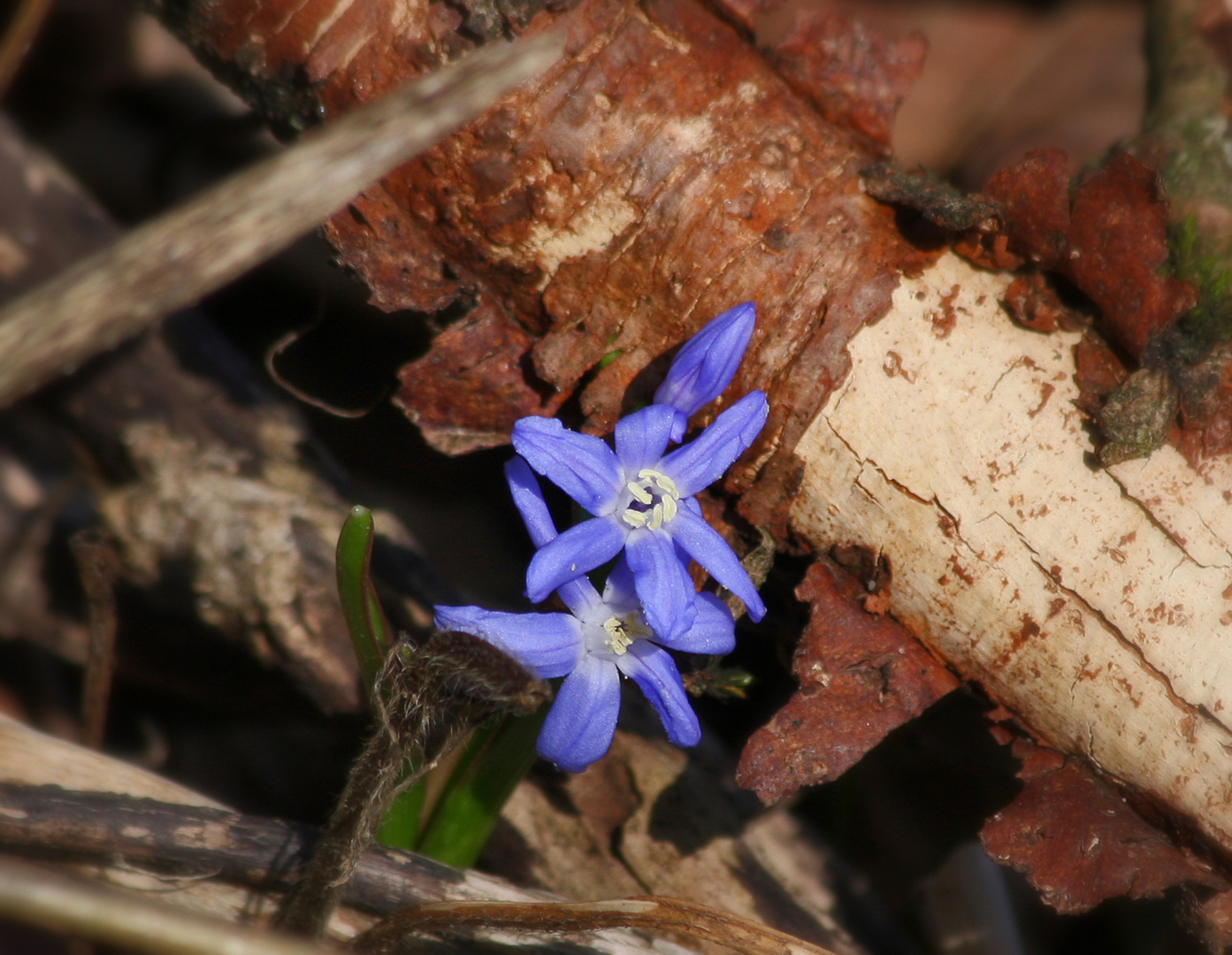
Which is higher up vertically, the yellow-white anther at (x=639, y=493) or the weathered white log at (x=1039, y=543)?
the weathered white log at (x=1039, y=543)

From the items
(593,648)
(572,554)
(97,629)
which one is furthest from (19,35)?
(593,648)

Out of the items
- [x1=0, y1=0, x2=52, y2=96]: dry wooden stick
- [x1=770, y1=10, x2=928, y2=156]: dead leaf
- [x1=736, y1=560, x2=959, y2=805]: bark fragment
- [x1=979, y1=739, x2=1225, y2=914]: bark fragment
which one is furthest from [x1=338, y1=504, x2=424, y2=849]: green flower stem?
[x1=0, y1=0, x2=52, y2=96]: dry wooden stick

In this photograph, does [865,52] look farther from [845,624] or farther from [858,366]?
[845,624]

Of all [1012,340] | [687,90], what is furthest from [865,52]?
[1012,340]

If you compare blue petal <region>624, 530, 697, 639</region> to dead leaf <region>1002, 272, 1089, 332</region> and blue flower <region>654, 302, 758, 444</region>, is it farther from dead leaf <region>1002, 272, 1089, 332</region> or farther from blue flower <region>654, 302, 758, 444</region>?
dead leaf <region>1002, 272, 1089, 332</region>

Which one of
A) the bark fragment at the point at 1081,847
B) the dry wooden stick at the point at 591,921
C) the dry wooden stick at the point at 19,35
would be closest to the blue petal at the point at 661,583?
the dry wooden stick at the point at 591,921

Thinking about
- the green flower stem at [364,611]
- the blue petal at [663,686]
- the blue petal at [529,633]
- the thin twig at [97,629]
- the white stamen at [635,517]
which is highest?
the white stamen at [635,517]

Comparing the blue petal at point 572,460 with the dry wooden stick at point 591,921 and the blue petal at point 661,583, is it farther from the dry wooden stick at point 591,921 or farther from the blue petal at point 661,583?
the dry wooden stick at point 591,921
